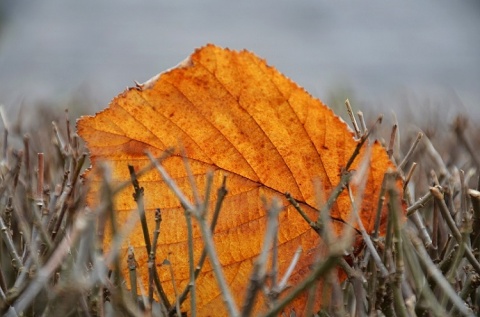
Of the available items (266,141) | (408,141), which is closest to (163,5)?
(408,141)

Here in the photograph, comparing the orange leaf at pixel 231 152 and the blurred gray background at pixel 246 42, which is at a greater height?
the blurred gray background at pixel 246 42

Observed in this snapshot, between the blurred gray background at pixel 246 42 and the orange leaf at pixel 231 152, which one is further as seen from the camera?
the blurred gray background at pixel 246 42

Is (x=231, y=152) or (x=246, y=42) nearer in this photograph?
(x=231, y=152)

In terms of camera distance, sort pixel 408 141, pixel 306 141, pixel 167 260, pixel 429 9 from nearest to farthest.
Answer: pixel 167 260 < pixel 306 141 < pixel 408 141 < pixel 429 9

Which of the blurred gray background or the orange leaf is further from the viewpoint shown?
the blurred gray background

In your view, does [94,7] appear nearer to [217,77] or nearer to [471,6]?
[471,6]

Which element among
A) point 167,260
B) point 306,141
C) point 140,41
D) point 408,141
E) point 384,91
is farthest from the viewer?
point 140,41

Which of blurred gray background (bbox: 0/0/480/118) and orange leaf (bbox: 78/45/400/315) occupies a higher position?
blurred gray background (bbox: 0/0/480/118)

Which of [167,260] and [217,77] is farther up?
[217,77]
